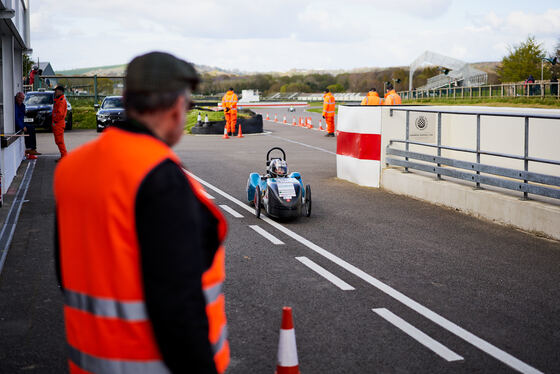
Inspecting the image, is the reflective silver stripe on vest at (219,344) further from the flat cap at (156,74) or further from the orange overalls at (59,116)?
the orange overalls at (59,116)

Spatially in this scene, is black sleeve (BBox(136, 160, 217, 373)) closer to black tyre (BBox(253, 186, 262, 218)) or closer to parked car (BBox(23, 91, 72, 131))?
black tyre (BBox(253, 186, 262, 218))

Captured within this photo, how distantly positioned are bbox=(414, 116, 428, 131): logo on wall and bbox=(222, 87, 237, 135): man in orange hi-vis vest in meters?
15.5

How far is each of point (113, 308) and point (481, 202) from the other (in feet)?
29.8

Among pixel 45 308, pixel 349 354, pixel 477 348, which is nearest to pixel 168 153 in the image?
pixel 349 354

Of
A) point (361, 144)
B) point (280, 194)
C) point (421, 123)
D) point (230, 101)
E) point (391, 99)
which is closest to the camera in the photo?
point (280, 194)

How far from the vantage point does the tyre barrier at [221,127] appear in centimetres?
3105

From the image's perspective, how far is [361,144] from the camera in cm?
1424

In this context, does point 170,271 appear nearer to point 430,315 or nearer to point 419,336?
point 419,336

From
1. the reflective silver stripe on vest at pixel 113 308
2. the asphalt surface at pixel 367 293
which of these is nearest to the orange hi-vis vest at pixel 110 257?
the reflective silver stripe on vest at pixel 113 308

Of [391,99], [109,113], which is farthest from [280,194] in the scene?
[109,113]

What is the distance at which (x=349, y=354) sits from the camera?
5.07 metres

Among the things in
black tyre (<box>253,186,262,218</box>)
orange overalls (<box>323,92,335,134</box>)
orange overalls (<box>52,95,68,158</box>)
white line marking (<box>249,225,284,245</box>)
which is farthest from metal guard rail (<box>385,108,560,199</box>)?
orange overalls (<box>323,92,335,134</box>)

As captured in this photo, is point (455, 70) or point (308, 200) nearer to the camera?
point (308, 200)

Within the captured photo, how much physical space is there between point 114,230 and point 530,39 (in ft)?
279
